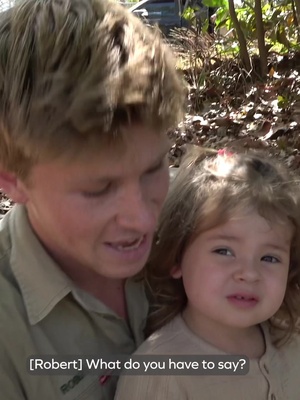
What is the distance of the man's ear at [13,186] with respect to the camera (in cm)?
151

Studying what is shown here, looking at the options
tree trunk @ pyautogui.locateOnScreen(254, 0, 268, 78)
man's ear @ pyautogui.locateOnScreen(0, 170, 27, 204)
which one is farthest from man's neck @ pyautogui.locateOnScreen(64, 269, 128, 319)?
tree trunk @ pyautogui.locateOnScreen(254, 0, 268, 78)

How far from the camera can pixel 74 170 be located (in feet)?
4.57

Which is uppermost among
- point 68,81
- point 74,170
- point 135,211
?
point 68,81

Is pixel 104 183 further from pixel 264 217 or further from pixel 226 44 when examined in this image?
pixel 226 44

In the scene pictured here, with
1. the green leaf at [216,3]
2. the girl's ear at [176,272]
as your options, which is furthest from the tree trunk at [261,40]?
the girl's ear at [176,272]

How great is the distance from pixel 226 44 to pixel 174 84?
5.13 m

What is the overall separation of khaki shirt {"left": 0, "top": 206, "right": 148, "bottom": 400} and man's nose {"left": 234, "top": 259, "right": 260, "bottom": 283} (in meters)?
0.31

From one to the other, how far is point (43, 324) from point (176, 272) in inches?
15.4

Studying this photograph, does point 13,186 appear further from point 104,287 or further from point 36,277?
point 104,287

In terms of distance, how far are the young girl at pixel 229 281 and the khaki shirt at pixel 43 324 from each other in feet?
0.30

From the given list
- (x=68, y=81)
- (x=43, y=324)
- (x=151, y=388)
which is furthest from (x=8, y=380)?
(x=68, y=81)

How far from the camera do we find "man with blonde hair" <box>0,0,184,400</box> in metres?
1.35

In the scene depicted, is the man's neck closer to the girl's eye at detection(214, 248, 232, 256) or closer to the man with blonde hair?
the man with blonde hair

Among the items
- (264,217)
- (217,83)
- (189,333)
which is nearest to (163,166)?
(264,217)
